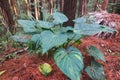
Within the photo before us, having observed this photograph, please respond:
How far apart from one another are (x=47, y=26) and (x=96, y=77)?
2.49ft

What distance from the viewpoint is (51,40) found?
1.75 metres

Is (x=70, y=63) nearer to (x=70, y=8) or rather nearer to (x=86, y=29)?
(x=86, y=29)

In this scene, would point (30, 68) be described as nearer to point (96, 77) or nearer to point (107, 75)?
point (96, 77)

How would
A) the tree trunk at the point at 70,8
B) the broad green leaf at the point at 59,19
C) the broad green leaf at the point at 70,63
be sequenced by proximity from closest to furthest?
the broad green leaf at the point at 70,63
the broad green leaf at the point at 59,19
the tree trunk at the point at 70,8

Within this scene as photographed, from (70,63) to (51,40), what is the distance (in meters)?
0.29

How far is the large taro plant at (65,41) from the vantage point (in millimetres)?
1655

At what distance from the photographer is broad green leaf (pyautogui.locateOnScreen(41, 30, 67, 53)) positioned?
169 cm

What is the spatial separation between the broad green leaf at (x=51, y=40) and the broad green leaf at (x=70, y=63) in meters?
0.13

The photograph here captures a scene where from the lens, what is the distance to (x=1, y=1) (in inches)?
223

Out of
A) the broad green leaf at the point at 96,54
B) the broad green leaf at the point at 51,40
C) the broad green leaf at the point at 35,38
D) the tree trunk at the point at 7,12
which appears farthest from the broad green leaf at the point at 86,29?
the tree trunk at the point at 7,12

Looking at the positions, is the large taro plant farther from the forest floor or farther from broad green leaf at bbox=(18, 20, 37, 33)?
the forest floor

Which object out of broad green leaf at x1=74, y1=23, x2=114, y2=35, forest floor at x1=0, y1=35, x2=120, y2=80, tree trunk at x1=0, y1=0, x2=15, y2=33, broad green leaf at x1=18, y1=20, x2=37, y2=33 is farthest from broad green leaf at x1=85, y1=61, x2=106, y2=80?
tree trunk at x1=0, y1=0, x2=15, y2=33

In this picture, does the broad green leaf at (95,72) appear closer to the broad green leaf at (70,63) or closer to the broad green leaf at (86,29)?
the broad green leaf at (70,63)

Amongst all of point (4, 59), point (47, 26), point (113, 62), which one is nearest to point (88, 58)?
point (113, 62)
